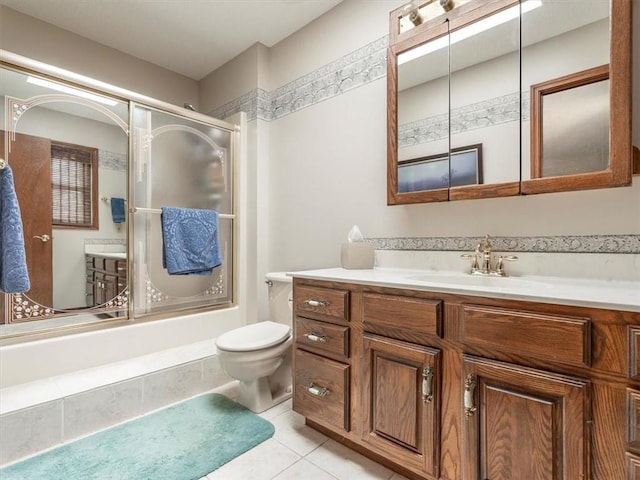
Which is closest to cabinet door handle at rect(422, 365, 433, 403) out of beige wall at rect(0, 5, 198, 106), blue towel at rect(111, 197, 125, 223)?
blue towel at rect(111, 197, 125, 223)

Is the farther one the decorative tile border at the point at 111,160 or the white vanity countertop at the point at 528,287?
the decorative tile border at the point at 111,160

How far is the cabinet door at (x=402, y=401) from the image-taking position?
3.72 feet

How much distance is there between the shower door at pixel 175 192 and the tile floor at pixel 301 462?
1260 millimetres

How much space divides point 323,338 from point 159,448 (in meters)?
0.93

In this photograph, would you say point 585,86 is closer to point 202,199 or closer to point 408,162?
point 408,162

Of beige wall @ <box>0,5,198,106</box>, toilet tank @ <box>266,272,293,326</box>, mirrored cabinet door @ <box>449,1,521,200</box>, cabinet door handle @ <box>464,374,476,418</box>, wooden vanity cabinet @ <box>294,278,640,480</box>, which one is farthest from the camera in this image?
beige wall @ <box>0,5,198,106</box>

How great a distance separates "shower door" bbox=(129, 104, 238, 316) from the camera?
2188mm

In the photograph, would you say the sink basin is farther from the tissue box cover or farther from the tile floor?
the tile floor

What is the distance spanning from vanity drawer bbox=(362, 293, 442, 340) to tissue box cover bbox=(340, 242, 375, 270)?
437 mm

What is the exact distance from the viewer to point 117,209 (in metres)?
2.16

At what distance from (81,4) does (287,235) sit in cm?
207

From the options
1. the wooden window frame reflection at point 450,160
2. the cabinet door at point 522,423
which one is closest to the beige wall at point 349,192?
the wooden window frame reflection at point 450,160

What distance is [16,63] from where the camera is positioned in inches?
66.1

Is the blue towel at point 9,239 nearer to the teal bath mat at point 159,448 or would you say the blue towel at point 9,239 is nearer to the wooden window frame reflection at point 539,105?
the teal bath mat at point 159,448
